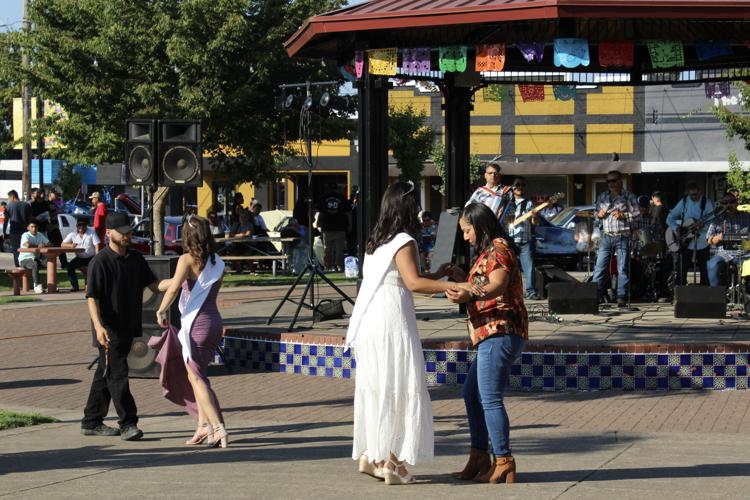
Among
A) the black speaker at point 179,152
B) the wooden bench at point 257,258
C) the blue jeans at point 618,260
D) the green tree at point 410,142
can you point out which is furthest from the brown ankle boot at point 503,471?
the green tree at point 410,142

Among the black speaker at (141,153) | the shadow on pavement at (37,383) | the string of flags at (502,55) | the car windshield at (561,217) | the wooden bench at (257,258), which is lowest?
the shadow on pavement at (37,383)

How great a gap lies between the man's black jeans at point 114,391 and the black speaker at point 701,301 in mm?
7148

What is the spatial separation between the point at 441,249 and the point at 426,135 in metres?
32.4

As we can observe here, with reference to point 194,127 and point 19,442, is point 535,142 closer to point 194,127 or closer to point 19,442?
point 194,127

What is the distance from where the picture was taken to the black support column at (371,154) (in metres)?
14.4

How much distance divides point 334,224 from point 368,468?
19.8m

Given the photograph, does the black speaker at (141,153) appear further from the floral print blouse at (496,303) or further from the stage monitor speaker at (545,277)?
the floral print blouse at (496,303)

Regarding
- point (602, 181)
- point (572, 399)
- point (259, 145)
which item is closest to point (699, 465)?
point (572, 399)

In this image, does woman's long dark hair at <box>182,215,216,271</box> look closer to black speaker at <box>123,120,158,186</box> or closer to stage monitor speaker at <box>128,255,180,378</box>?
stage monitor speaker at <box>128,255,180,378</box>

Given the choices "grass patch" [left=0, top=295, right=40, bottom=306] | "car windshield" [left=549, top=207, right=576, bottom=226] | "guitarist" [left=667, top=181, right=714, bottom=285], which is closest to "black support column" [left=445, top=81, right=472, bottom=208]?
"guitarist" [left=667, top=181, right=714, bottom=285]

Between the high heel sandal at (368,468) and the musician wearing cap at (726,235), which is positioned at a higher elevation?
the musician wearing cap at (726,235)

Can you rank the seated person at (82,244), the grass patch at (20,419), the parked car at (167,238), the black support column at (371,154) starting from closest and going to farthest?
the grass patch at (20,419) < the black support column at (371,154) < the seated person at (82,244) < the parked car at (167,238)

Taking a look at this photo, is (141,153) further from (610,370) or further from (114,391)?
(610,370)

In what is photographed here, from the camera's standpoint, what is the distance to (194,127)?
13.6 metres
